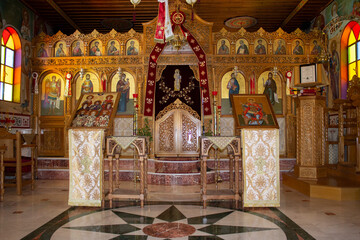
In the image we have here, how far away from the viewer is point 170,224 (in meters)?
3.52

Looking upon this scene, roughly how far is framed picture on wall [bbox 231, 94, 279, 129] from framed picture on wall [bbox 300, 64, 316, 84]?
1.40 meters

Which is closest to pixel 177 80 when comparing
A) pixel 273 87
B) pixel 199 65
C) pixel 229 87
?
pixel 199 65

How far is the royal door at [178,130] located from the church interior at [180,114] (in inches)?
1.2

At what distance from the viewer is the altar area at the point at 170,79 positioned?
8055mm

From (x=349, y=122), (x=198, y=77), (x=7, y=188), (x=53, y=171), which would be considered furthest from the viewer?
(x=198, y=77)

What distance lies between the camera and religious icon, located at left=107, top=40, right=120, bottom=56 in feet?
27.7

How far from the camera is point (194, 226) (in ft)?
11.3

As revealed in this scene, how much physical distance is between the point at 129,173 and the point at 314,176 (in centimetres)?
422

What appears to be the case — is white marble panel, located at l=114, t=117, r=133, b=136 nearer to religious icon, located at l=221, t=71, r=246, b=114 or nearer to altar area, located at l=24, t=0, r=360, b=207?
altar area, located at l=24, t=0, r=360, b=207

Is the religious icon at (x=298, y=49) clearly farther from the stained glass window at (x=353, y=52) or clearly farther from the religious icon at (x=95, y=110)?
the religious icon at (x=95, y=110)

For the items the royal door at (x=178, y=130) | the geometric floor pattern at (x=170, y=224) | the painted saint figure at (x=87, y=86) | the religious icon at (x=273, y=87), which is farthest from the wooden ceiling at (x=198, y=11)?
the geometric floor pattern at (x=170, y=224)

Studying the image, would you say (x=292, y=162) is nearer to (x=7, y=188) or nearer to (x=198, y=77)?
(x=198, y=77)

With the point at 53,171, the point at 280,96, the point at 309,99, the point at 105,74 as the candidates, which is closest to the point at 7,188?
the point at 53,171

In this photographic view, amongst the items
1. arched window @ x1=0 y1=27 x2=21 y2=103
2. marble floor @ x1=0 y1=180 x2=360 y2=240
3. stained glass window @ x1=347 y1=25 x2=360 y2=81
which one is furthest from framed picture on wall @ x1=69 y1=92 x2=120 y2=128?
stained glass window @ x1=347 y1=25 x2=360 y2=81
